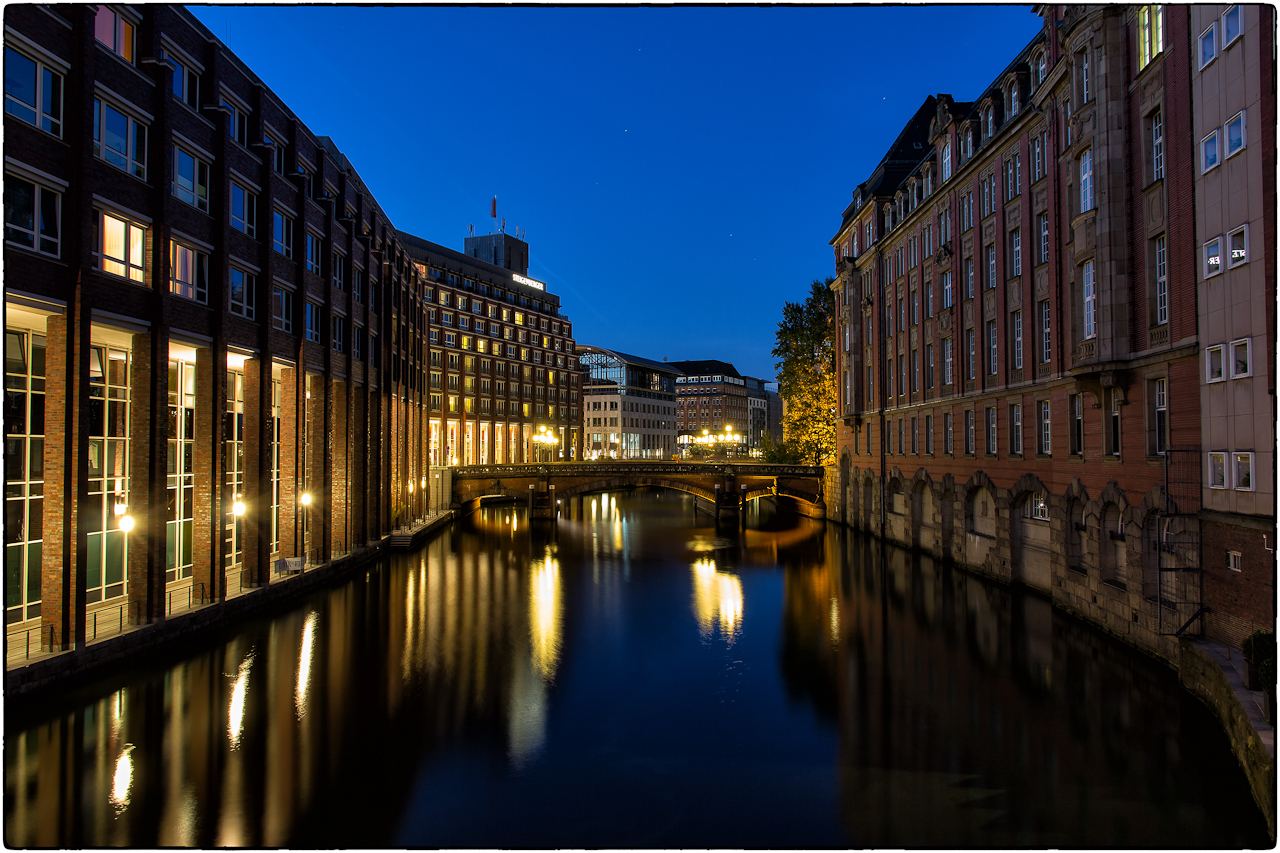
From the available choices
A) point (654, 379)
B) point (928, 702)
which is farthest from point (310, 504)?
point (654, 379)

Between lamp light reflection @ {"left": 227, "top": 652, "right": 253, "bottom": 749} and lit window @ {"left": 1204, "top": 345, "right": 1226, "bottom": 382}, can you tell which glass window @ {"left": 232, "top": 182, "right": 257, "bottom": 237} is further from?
lit window @ {"left": 1204, "top": 345, "right": 1226, "bottom": 382}

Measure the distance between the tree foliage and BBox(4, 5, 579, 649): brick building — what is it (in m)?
39.4

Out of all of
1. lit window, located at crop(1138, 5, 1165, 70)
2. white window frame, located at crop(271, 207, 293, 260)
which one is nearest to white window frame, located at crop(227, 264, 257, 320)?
white window frame, located at crop(271, 207, 293, 260)

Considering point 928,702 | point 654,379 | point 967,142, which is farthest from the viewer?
point 654,379

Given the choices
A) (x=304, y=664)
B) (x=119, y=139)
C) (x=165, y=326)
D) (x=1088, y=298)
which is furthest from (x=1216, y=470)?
(x=119, y=139)

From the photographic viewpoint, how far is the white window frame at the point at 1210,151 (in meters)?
18.5

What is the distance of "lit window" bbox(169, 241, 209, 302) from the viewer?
25219 millimetres

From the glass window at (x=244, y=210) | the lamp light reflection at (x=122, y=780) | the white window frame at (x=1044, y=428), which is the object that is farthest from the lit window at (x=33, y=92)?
the white window frame at (x=1044, y=428)

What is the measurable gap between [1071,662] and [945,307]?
77.7ft

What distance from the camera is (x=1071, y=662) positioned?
23031 millimetres

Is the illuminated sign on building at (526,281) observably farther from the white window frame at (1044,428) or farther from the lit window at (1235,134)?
the lit window at (1235,134)

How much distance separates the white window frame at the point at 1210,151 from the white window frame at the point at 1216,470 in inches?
292

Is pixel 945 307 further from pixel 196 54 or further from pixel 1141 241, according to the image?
pixel 196 54

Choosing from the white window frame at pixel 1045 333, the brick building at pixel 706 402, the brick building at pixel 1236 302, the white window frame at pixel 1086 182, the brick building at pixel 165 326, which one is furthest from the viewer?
the brick building at pixel 706 402
